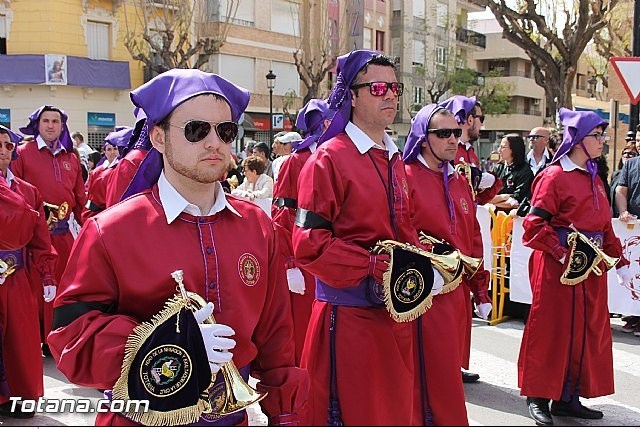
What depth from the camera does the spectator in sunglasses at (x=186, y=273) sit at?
7.47 ft

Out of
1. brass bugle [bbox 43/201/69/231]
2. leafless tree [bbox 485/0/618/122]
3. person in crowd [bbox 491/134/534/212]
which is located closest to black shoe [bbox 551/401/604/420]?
person in crowd [bbox 491/134/534/212]

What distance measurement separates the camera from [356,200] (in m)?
3.92

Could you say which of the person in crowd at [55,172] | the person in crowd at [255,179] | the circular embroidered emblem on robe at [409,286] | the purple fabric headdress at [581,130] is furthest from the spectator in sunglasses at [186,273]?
the person in crowd at [255,179]

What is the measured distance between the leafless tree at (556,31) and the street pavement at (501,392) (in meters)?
10.5

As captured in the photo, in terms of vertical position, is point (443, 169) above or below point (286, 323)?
above

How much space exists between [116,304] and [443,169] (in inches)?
122

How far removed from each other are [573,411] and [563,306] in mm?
845

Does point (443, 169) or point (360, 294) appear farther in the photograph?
point (443, 169)

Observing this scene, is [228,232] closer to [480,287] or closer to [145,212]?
[145,212]

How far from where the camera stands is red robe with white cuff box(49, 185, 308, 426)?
229 centimetres

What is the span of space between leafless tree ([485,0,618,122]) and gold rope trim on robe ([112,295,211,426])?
53.5 ft

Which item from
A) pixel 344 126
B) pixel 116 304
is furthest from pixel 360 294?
pixel 116 304

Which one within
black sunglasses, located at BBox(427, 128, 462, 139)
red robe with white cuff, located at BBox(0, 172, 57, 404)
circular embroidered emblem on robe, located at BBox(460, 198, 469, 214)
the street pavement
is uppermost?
black sunglasses, located at BBox(427, 128, 462, 139)

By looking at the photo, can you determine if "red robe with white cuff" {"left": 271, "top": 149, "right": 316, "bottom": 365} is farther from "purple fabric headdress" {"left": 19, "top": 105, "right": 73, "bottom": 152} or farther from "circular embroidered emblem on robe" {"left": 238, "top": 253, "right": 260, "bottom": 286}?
"circular embroidered emblem on robe" {"left": 238, "top": 253, "right": 260, "bottom": 286}
